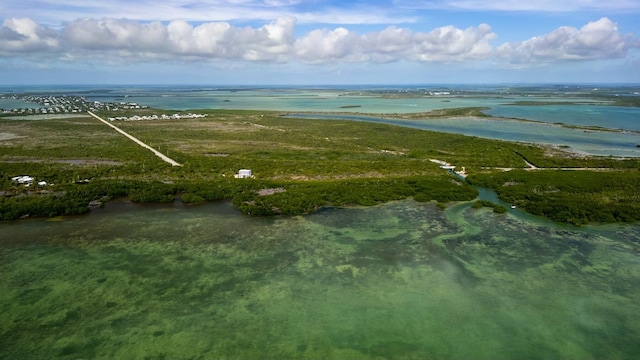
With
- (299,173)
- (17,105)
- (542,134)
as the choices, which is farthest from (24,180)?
(17,105)

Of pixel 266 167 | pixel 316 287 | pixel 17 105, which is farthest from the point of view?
pixel 17 105

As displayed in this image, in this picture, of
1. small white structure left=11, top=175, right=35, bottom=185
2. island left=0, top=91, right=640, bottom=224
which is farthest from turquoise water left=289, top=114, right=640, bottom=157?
small white structure left=11, top=175, right=35, bottom=185

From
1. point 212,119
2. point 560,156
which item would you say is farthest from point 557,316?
point 212,119

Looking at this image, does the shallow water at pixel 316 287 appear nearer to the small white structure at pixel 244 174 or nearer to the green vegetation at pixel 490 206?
the green vegetation at pixel 490 206

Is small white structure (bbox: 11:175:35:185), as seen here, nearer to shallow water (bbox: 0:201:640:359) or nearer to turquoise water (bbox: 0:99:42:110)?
shallow water (bbox: 0:201:640:359)

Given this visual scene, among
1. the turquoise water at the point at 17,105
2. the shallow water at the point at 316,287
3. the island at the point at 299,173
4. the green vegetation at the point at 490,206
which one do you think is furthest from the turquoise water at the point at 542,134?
the turquoise water at the point at 17,105

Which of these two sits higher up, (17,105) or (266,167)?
(17,105)

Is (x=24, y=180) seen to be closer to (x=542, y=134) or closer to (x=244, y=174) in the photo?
(x=244, y=174)
